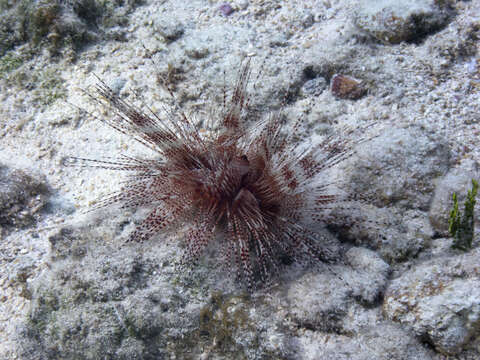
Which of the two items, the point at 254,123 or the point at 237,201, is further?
the point at 254,123

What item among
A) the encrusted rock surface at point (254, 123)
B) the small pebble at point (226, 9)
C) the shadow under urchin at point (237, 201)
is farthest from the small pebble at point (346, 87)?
the small pebble at point (226, 9)

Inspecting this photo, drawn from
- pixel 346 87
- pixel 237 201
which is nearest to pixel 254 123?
pixel 346 87

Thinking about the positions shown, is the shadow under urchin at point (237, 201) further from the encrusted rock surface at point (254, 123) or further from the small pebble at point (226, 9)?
the small pebble at point (226, 9)

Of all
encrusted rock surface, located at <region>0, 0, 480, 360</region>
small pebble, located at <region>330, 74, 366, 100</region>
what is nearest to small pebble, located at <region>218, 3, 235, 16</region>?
encrusted rock surface, located at <region>0, 0, 480, 360</region>

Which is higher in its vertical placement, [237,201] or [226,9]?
[226,9]

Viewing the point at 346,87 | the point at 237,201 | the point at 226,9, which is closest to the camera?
the point at 237,201

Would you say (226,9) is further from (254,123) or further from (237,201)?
(237,201)

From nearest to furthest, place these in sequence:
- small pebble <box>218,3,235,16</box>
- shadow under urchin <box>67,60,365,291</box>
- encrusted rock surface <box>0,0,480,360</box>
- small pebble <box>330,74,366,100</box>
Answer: encrusted rock surface <box>0,0,480,360</box> → shadow under urchin <box>67,60,365,291</box> → small pebble <box>330,74,366,100</box> → small pebble <box>218,3,235,16</box>

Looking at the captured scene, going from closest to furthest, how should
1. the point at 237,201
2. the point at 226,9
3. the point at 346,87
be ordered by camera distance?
the point at 237,201 → the point at 346,87 → the point at 226,9

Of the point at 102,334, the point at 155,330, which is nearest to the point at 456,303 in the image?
the point at 155,330

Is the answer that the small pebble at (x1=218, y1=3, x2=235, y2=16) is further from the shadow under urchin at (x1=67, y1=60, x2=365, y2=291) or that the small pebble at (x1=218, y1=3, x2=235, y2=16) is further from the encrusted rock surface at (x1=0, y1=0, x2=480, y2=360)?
the shadow under urchin at (x1=67, y1=60, x2=365, y2=291)

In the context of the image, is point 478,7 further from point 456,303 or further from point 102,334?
point 102,334
